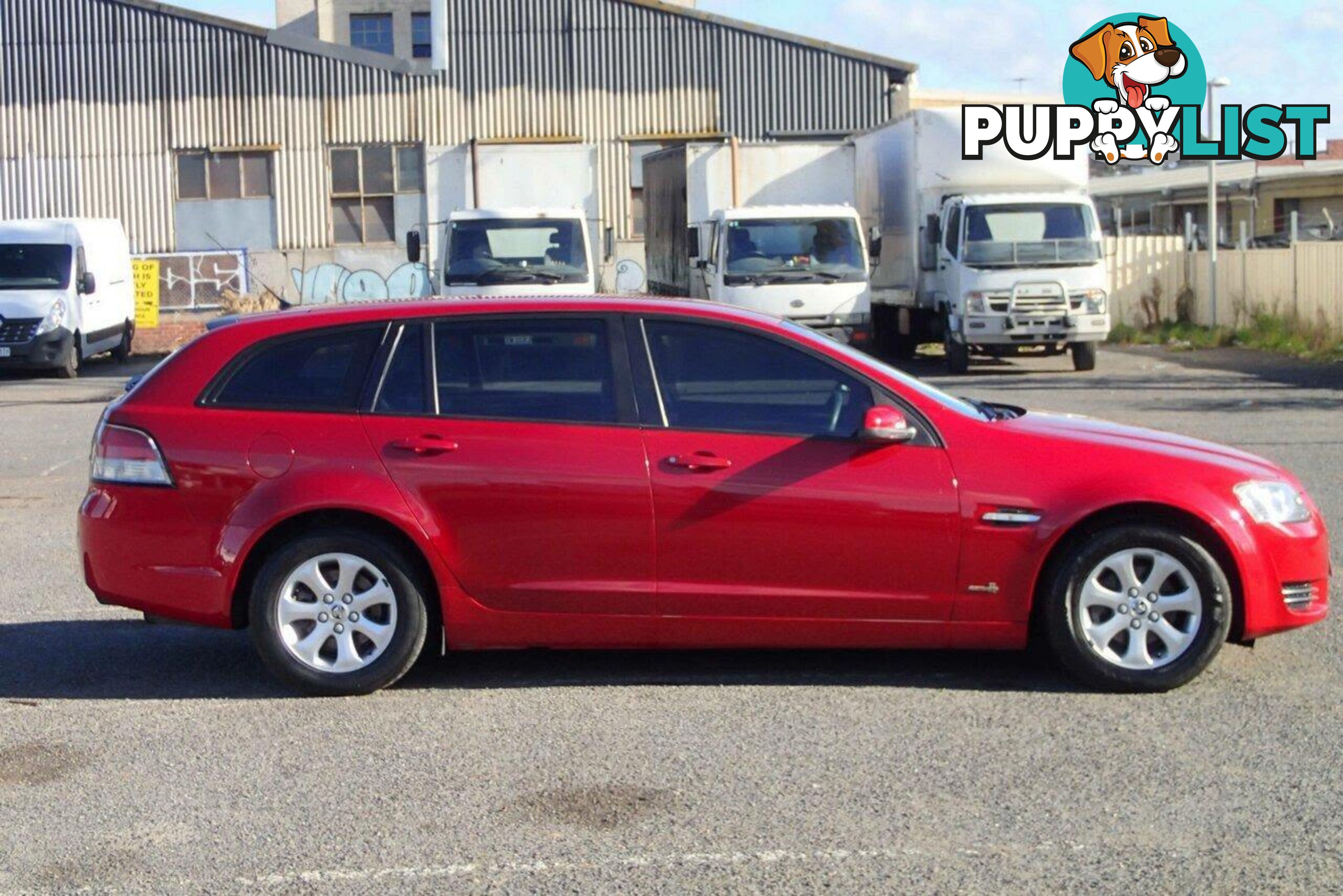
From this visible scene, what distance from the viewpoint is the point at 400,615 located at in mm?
6723

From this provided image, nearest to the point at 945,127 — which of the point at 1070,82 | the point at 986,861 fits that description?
the point at 1070,82

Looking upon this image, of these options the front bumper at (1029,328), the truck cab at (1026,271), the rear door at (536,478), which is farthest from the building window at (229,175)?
the rear door at (536,478)

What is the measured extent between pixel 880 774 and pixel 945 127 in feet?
65.8

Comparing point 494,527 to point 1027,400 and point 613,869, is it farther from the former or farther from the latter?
point 1027,400

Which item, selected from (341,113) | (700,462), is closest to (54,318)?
(341,113)

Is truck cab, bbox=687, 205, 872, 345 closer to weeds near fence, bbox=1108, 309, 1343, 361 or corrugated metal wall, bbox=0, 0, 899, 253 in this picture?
weeds near fence, bbox=1108, 309, 1343, 361

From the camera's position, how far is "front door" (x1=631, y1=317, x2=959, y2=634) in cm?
662

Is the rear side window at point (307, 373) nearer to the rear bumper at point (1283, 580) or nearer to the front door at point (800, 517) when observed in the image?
the front door at point (800, 517)

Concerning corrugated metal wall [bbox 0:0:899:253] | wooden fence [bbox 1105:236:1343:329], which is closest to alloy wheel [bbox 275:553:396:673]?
wooden fence [bbox 1105:236:1343:329]

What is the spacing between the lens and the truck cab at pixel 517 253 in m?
21.0

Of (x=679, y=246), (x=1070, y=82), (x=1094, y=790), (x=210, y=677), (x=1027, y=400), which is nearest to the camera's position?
(x=1094, y=790)

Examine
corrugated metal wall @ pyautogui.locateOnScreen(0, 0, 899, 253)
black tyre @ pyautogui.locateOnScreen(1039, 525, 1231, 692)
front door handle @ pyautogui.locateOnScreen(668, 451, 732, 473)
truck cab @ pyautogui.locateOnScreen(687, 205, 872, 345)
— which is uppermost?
corrugated metal wall @ pyautogui.locateOnScreen(0, 0, 899, 253)

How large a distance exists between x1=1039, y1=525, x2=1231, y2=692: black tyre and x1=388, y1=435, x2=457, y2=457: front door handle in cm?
239

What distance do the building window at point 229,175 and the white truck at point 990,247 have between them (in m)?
15.8
